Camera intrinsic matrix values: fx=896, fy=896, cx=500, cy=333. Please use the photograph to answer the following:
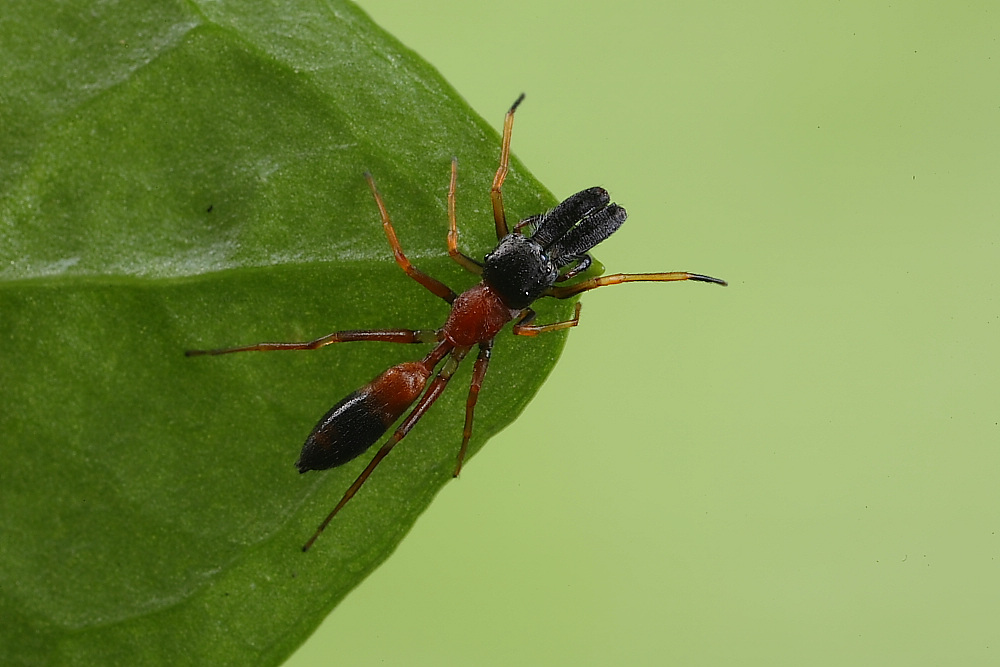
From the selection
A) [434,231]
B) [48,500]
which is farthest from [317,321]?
[48,500]

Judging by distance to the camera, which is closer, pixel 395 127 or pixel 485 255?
pixel 395 127

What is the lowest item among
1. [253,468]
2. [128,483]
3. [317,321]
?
[128,483]

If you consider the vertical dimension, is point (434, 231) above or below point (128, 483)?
above

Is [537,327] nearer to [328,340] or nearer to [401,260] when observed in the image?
[401,260]

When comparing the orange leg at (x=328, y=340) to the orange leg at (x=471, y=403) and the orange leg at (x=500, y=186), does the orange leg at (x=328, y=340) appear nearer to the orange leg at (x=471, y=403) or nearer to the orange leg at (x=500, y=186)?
the orange leg at (x=471, y=403)

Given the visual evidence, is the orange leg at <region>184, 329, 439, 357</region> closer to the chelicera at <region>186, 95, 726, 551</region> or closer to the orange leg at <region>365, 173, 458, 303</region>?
the chelicera at <region>186, 95, 726, 551</region>

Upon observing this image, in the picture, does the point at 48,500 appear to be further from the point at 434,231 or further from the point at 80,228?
the point at 434,231
